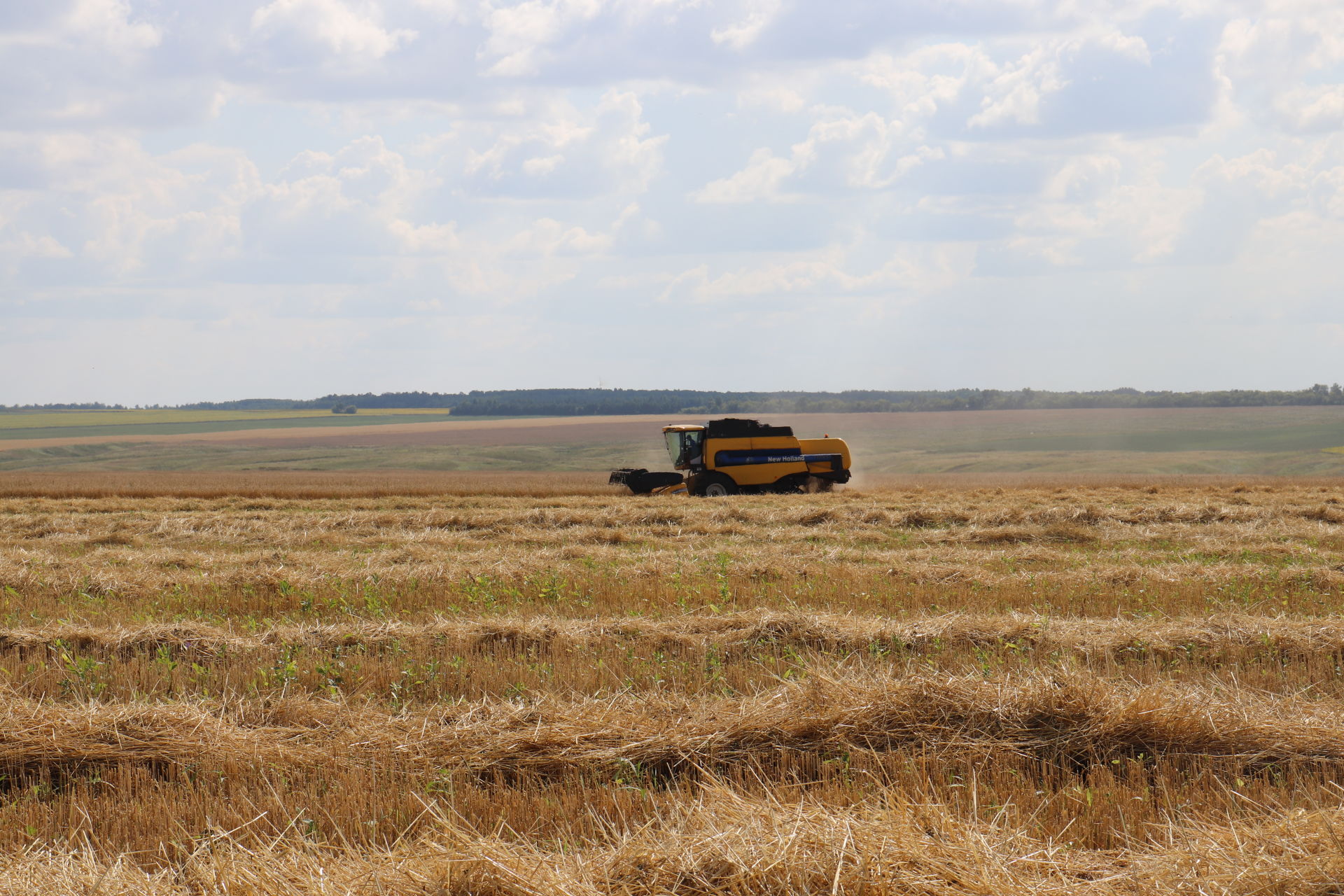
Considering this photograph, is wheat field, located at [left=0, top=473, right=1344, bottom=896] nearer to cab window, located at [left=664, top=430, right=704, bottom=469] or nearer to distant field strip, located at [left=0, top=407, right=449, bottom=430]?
cab window, located at [left=664, top=430, right=704, bottom=469]

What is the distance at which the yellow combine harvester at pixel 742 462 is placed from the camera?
2720cm

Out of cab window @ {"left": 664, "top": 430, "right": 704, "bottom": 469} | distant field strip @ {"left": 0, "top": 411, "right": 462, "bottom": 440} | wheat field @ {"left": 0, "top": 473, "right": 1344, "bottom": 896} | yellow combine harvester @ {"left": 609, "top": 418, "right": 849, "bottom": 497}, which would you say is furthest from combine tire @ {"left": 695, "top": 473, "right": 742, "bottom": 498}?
distant field strip @ {"left": 0, "top": 411, "right": 462, "bottom": 440}

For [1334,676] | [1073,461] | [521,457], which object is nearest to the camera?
[1334,676]

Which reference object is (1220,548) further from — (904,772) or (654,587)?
(904,772)

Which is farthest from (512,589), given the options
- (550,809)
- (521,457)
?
(521,457)

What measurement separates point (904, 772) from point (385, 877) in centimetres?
254

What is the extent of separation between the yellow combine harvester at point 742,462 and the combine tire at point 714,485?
18 millimetres

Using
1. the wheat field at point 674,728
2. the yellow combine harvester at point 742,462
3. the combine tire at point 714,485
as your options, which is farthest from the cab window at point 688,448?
the wheat field at point 674,728

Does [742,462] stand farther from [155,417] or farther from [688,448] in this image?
[155,417]

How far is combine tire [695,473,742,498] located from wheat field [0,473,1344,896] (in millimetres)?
13666

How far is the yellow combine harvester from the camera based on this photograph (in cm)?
2720

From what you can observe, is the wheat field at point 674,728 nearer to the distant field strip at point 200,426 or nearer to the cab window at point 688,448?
the cab window at point 688,448

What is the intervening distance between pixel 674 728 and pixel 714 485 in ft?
70.3

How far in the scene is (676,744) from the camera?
551 centimetres
